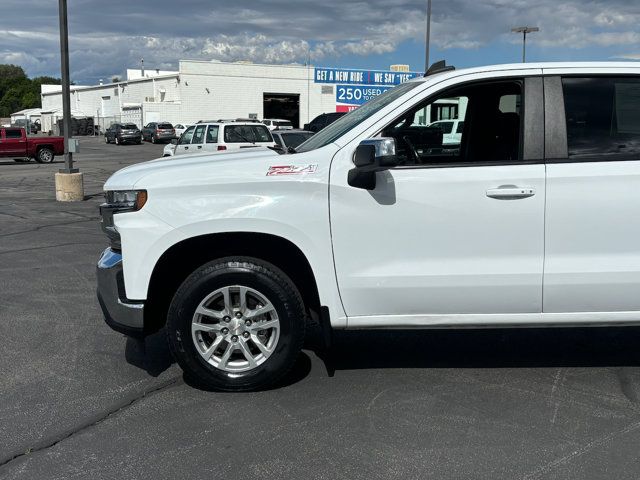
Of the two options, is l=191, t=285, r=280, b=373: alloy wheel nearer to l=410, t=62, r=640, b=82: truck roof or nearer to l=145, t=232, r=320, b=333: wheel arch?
l=145, t=232, r=320, b=333: wheel arch

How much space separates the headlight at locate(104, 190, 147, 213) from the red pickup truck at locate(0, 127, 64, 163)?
30.8 m

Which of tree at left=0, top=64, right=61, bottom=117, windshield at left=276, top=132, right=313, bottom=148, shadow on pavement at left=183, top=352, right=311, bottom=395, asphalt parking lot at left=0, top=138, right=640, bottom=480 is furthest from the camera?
tree at left=0, top=64, right=61, bottom=117

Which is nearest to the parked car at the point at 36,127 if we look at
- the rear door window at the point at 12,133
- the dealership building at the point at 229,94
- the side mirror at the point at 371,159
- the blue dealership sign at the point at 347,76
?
the dealership building at the point at 229,94

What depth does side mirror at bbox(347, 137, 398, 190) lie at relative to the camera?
4.03m

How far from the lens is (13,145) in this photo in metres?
32.2

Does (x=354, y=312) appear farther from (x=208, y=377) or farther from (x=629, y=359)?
(x=629, y=359)

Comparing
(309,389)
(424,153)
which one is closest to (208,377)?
(309,389)

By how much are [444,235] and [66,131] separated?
1308 cm

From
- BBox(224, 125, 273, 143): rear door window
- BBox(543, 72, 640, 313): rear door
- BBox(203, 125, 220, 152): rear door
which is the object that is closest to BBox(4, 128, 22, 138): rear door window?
BBox(203, 125, 220, 152): rear door

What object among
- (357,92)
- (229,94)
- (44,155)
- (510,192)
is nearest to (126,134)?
(229,94)

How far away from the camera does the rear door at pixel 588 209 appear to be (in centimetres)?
422

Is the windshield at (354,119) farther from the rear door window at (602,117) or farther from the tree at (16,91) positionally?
the tree at (16,91)

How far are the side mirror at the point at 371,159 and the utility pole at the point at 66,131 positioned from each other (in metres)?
12.1

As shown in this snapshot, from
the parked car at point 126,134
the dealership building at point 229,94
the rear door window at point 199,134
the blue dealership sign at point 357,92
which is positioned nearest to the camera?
the rear door window at point 199,134
